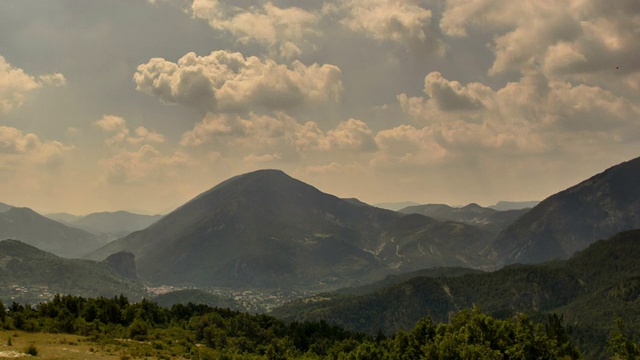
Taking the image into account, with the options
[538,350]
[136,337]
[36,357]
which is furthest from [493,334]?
[36,357]

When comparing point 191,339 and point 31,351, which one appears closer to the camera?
point 31,351

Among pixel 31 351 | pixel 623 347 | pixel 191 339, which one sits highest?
pixel 31 351

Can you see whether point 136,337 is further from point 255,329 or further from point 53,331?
point 255,329

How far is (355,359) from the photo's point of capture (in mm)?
101875

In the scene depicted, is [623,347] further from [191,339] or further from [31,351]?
[31,351]

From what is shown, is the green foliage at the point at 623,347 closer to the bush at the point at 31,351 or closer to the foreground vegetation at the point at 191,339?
the foreground vegetation at the point at 191,339

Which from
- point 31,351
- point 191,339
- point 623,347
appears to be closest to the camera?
point 31,351

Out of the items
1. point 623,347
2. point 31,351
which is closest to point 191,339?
point 31,351

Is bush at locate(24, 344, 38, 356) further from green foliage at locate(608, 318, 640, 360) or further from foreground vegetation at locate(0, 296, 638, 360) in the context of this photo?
green foliage at locate(608, 318, 640, 360)

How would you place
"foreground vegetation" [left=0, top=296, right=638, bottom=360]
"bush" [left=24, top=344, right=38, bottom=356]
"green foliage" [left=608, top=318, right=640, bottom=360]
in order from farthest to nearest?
"green foliage" [left=608, top=318, right=640, bottom=360]
"foreground vegetation" [left=0, top=296, right=638, bottom=360]
"bush" [left=24, top=344, right=38, bottom=356]

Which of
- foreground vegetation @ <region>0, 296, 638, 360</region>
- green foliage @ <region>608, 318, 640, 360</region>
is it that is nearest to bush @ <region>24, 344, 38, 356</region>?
Result: foreground vegetation @ <region>0, 296, 638, 360</region>

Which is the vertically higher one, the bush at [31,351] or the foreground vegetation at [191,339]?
the bush at [31,351]

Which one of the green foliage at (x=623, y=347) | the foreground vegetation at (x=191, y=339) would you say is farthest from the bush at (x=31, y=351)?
the green foliage at (x=623, y=347)

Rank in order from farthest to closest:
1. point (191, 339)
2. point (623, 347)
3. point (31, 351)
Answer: point (191, 339)
point (623, 347)
point (31, 351)
